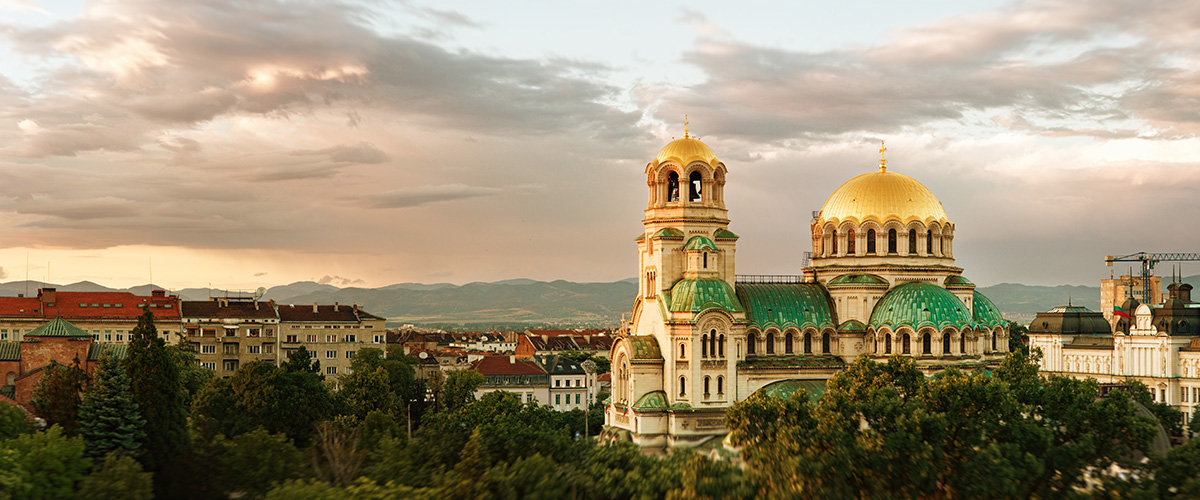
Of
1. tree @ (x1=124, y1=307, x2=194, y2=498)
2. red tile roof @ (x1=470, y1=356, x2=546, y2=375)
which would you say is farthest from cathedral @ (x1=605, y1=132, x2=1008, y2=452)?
red tile roof @ (x1=470, y1=356, x2=546, y2=375)

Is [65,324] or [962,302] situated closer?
[962,302]

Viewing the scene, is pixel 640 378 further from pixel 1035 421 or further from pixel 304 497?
pixel 304 497

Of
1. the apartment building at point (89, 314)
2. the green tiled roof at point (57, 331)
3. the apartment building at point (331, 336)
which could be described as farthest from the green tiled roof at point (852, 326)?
the apartment building at point (89, 314)

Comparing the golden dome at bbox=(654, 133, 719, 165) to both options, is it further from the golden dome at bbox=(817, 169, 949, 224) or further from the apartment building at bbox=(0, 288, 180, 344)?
the apartment building at bbox=(0, 288, 180, 344)

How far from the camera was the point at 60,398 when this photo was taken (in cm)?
5766

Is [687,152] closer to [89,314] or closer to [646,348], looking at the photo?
[646,348]

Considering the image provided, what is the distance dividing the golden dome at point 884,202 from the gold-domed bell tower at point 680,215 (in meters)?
9.80

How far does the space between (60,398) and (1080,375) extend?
96169 millimetres

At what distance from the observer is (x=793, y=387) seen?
236 ft

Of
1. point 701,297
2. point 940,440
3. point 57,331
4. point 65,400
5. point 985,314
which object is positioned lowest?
point 940,440

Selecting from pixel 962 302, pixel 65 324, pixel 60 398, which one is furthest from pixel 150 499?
pixel 962 302

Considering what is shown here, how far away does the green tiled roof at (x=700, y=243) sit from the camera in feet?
238

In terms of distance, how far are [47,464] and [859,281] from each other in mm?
52839

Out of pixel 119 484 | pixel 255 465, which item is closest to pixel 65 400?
pixel 255 465
